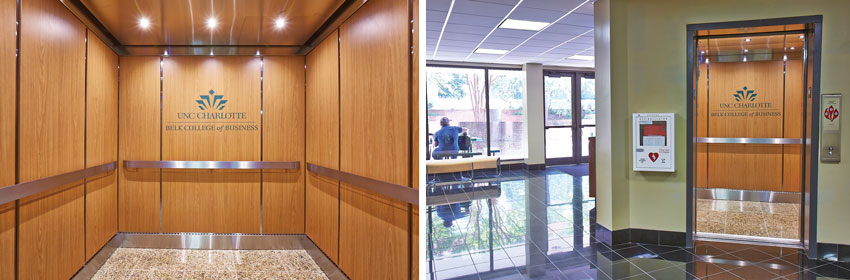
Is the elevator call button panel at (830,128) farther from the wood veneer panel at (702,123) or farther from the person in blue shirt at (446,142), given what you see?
the person in blue shirt at (446,142)

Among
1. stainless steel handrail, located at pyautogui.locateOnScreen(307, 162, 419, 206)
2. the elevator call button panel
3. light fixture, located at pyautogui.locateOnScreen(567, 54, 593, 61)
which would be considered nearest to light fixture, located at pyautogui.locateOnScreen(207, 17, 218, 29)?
stainless steel handrail, located at pyautogui.locateOnScreen(307, 162, 419, 206)

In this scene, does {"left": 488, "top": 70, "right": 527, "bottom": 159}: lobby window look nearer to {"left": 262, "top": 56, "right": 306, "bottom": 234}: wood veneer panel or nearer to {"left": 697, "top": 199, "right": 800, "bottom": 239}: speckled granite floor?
{"left": 697, "top": 199, "right": 800, "bottom": 239}: speckled granite floor

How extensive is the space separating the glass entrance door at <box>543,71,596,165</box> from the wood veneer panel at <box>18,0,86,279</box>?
1031cm

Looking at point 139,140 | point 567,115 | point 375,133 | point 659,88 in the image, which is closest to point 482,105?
point 567,115

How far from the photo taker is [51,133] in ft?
10.4

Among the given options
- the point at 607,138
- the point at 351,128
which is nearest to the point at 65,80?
the point at 351,128

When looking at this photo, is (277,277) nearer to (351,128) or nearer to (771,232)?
(351,128)

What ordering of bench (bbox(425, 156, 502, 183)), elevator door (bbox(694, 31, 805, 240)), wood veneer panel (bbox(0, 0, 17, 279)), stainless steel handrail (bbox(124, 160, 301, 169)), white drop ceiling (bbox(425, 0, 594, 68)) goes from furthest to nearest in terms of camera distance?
bench (bbox(425, 156, 502, 183))
elevator door (bbox(694, 31, 805, 240))
white drop ceiling (bbox(425, 0, 594, 68))
stainless steel handrail (bbox(124, 160, 301, 169))
wood veneer panel (bbox(0, 0, 17, 279))

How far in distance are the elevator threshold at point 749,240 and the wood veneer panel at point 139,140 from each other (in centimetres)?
641

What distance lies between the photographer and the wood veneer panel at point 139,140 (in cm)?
459

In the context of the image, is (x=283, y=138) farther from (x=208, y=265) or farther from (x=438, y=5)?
(x=438, y=5)

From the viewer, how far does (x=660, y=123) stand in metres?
4.24

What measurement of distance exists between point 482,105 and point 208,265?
8.29m

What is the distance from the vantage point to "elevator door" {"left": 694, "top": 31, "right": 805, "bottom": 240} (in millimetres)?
5918
